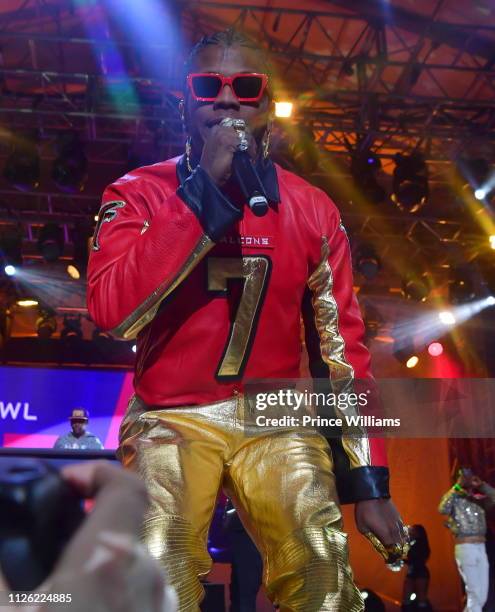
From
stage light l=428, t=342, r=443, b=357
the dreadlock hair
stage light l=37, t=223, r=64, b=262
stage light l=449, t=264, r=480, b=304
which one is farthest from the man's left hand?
stage light l=428, t=342, r=443, b=357

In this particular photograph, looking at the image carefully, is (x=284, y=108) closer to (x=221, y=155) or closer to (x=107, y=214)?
(x=107, y=214)

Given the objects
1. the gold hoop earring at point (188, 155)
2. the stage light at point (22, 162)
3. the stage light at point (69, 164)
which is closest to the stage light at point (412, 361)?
the stage light at point (69, 164)

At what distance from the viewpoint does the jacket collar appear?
2066 millimetres

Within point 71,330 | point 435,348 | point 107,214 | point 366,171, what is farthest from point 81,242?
point 107,214

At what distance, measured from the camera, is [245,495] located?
1.75m

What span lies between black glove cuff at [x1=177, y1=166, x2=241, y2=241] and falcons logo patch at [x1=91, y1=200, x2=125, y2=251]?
12.7 inches

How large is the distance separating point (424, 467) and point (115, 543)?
48.7ft

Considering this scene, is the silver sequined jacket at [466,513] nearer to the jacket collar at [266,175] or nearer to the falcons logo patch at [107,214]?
the jacket collar at [266,175]

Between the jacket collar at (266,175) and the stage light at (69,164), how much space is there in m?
8.11

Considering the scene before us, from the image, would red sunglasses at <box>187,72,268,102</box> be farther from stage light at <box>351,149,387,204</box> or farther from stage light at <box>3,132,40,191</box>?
stage light at <box>351,149,387,204</box>

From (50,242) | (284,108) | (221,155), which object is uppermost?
(284,108)

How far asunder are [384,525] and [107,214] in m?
0.99

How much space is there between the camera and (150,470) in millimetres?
1677

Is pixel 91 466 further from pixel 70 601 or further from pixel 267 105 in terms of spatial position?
pixel 267 105
